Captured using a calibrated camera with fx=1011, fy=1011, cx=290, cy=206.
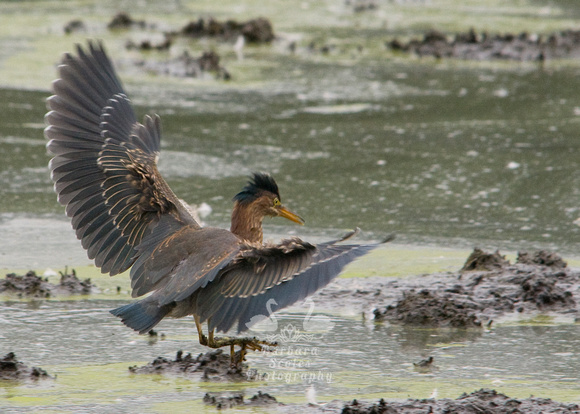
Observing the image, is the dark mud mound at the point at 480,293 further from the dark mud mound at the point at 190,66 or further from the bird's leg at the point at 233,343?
the dark mud mound at the point at 190,66

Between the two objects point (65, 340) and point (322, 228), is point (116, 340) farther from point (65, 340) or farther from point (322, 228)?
point (322, 228)

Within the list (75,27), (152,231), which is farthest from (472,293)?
(75,27)

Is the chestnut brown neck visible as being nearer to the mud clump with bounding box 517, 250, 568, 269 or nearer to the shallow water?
the shallow water

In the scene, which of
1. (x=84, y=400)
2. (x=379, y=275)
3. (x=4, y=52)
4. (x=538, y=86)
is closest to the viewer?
(x=84, y=400)

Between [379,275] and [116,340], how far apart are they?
1736 mm

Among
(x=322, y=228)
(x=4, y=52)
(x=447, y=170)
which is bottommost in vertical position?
(x=322, y=228)

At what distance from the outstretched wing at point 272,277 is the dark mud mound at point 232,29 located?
28.4 feet

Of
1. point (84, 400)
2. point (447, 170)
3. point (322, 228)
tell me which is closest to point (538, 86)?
point (447, 170)

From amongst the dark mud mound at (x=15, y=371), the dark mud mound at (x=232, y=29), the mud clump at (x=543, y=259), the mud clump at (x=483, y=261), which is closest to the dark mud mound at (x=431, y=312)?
the mud clump at (x=483, y=261)

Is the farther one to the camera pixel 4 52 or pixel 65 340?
pixel 4 52

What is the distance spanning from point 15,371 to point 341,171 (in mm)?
3965

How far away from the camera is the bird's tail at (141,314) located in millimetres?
4168

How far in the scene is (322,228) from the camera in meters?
6.39

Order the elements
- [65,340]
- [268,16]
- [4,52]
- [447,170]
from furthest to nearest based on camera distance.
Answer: [268,16], [4,52], [447,170], [65,340]
